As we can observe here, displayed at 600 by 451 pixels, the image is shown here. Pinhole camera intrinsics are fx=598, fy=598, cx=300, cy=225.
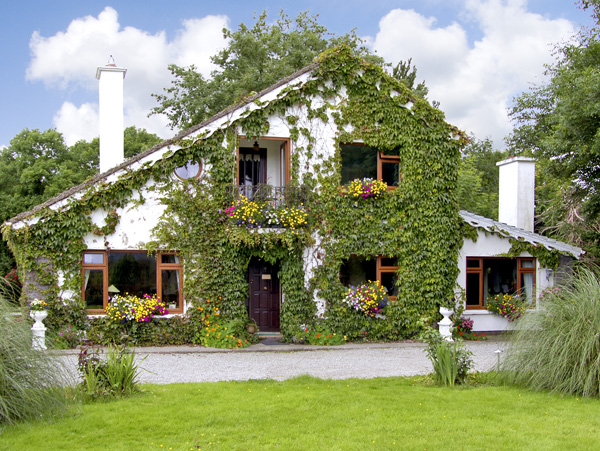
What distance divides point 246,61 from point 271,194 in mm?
16946

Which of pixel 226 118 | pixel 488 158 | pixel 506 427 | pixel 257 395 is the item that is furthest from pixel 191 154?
pixel 488 158

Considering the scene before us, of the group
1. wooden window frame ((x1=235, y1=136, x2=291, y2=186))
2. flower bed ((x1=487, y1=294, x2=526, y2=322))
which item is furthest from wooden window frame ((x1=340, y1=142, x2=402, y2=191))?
flower bed ((x1=487, y1=294, x2=526, y2=322))

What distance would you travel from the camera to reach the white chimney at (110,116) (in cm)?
1600

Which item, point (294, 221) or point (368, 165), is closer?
point (294, 221)

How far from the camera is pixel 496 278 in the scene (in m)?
16.9

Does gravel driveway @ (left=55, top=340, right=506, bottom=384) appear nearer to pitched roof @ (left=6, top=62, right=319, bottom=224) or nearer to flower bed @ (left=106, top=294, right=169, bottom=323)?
flower bed @ (left=106, top=294, right=169, bottom=323)

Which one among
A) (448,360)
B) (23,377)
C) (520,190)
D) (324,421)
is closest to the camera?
(23,377)

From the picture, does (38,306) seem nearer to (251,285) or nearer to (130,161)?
(130,161)

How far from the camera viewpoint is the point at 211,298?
1458cm

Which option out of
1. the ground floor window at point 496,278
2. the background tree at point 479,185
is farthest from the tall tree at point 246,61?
the ground floor window at point 496,278

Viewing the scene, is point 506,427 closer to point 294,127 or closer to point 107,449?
point 107,449

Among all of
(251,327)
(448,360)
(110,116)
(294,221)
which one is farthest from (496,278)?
(110,116)

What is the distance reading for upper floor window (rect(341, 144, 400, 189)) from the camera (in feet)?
51.4

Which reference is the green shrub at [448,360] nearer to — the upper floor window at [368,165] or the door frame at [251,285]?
the upper floor window at [368,165]
